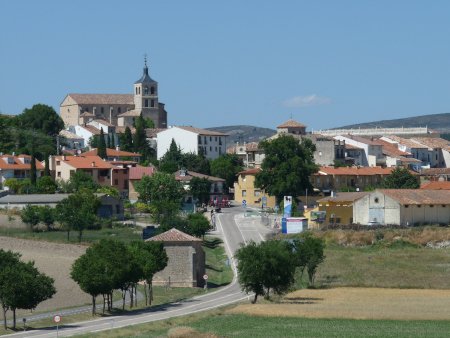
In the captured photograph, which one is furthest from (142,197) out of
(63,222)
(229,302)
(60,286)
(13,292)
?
(13,292)

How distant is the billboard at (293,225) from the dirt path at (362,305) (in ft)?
85.6

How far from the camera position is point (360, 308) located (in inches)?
2724

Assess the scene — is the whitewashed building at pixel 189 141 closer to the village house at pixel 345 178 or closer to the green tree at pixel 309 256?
the village house at pixel 345 178

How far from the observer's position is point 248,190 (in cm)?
13562

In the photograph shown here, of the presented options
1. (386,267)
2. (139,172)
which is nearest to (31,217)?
(386,267)

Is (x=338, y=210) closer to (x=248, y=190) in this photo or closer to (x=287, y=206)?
(x=287, y=206)

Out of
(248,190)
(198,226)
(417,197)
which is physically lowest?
(198,226)

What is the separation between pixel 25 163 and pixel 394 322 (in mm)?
73379

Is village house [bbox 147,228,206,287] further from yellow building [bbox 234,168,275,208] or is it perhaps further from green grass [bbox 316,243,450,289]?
yellow building [bbox 234,168,275,208]

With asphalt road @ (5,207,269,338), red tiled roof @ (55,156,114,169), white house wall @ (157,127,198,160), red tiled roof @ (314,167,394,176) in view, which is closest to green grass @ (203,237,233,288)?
asphalt road @ (5,207,269,338)

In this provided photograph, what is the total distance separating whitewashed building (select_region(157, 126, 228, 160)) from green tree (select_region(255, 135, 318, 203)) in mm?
26412

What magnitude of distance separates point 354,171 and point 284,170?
58.2 feet

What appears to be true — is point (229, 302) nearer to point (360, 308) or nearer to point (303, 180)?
point (360, 308)

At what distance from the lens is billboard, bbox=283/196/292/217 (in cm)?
11494
